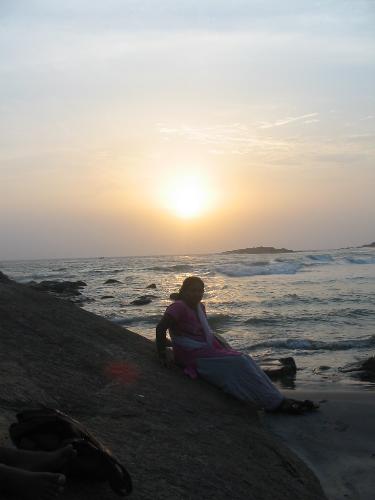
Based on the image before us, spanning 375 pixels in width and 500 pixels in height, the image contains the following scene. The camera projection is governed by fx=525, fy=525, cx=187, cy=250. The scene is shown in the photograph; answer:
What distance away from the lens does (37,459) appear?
280cm

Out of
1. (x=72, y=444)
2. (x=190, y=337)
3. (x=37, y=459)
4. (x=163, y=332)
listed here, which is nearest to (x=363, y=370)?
(x=190, y=337)

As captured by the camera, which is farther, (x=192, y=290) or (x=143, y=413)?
(x=192, y=290)

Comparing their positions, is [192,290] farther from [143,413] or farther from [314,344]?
[314,344]

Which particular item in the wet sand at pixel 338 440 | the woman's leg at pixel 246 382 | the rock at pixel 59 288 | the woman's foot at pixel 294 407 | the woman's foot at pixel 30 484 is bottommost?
the rock at pixel 59 288

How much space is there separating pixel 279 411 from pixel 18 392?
10.4 ft

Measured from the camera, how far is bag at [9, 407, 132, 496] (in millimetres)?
2998

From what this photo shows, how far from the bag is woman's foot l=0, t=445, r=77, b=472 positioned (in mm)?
118

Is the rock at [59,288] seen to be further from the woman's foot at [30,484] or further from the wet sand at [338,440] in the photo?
the woman's foot at [30,484]

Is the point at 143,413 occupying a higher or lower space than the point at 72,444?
lower

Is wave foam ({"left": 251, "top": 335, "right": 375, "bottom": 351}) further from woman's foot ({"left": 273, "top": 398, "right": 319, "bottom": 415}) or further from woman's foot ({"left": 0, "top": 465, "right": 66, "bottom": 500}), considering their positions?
woman's foot ({"left": 0, "top": 465, "right": 66, "bottom": 500})

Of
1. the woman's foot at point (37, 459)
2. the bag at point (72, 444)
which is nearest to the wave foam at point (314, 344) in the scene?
the bag at point (72, 444)

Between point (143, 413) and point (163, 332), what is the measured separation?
171 centimetres

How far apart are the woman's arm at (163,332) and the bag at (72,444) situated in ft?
10.5

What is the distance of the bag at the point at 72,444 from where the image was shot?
9.84ft
